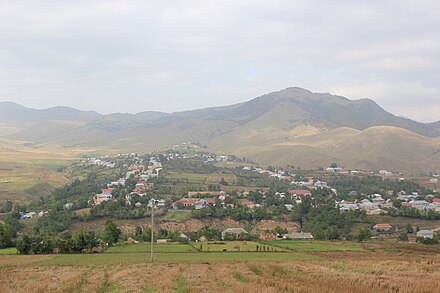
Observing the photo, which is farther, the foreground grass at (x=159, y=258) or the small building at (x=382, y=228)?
the small building at (x=382, y=228)

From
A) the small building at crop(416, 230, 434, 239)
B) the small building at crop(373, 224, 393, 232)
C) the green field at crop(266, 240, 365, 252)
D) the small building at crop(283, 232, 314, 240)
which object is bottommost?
the small building at crop(373, 224, 393, 232)

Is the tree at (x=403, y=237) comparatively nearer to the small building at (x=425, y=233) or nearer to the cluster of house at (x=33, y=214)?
the small building at (x=425, y=233)

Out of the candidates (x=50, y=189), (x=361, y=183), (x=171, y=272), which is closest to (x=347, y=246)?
(x=171, y=272)

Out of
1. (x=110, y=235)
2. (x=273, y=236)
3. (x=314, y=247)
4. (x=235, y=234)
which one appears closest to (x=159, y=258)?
(x=110, y=235)

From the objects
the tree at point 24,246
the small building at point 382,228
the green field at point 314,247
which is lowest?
the small building at point 382,228

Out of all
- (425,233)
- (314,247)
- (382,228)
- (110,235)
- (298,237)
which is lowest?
(382,228)

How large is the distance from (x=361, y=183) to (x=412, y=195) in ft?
60.2

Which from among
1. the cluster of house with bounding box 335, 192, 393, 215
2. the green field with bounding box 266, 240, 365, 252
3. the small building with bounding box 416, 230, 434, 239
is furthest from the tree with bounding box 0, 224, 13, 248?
the cluster of house with bounding box 335, 192, 393, 215

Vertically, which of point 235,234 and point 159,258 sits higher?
point 159,258

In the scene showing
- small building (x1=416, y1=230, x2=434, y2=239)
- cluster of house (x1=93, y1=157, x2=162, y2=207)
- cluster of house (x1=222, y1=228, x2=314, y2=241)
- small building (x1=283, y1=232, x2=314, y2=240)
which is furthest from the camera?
cluster of house (x1=93, y1=157, x2=162, y2=207)

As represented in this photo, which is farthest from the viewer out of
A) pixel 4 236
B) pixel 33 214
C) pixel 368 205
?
pixel 368 205

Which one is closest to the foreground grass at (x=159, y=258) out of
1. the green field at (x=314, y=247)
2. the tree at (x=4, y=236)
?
the green field at (x=314, y=247)

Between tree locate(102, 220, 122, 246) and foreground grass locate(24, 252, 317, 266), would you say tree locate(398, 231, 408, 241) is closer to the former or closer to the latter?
foreground grass locate(24, 252, 317, 266)

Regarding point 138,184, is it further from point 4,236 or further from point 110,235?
point 4,236
